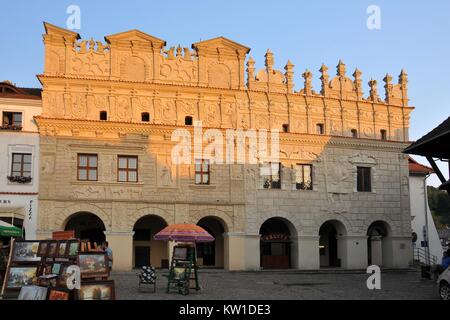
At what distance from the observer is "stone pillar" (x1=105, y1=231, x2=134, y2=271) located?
2925 cm

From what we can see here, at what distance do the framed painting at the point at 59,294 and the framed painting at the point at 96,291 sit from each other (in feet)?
1.22

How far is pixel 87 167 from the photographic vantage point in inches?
1182

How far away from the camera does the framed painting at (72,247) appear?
14.8 metres

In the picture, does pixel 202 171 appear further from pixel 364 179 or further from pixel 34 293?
pixel 34 293

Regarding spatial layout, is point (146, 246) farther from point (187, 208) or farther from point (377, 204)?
A: point (377, 204)

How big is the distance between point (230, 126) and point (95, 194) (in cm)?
817

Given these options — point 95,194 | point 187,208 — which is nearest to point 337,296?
point 187,208

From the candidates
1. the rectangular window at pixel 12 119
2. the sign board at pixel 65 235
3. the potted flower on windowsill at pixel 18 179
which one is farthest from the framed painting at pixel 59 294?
the rectangular window at pixel 12 119

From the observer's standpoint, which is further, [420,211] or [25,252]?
[420,211]

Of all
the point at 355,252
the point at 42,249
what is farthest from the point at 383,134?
the point at 42,249

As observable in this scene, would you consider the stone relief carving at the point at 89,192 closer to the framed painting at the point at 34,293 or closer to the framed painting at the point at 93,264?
the framed painting at the point at 93,264

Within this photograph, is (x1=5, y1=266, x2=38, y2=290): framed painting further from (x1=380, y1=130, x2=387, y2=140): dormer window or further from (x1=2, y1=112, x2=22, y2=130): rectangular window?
(x1=380, y1=130, x2=387, y2=140): dormer window

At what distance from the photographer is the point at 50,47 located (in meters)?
30.5

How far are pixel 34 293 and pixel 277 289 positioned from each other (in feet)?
37.7
